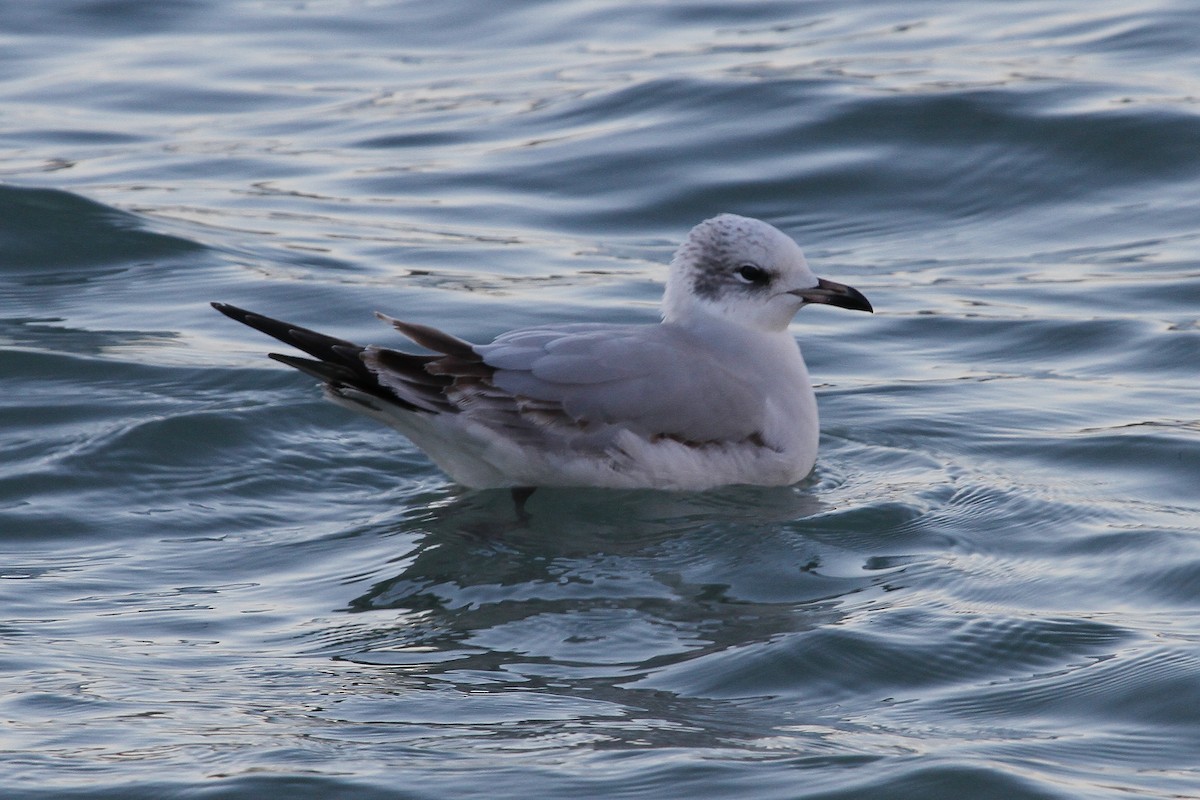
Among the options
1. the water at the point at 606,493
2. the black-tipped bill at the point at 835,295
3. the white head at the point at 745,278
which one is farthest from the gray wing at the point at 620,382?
the black-tipped bill at the point at 835,295

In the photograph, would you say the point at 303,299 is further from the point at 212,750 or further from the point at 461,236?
the point at 212,750

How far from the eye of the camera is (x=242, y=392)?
7977 mm

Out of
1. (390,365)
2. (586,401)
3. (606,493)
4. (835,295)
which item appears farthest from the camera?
(835,295)

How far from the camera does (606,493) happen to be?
6793 mm

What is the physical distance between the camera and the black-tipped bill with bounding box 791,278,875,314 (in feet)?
23.2

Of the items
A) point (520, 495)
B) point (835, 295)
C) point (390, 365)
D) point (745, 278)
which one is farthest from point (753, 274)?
point (390, 365)

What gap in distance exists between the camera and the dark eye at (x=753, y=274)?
721 cm

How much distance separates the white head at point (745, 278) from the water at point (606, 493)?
71 cm

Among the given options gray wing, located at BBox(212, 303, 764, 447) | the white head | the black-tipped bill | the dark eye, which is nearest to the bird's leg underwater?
gray wing, located at BBox(212, 303, 764, 447)

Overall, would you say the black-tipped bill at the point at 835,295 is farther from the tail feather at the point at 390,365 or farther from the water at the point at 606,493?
the tail feather at the point at 390,365

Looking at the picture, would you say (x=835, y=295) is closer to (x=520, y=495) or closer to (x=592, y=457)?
(x=592, y=457)

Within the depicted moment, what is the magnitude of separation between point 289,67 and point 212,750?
1124cm

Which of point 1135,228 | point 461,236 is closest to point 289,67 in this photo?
point 461,236

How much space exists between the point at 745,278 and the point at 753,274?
4 cm
